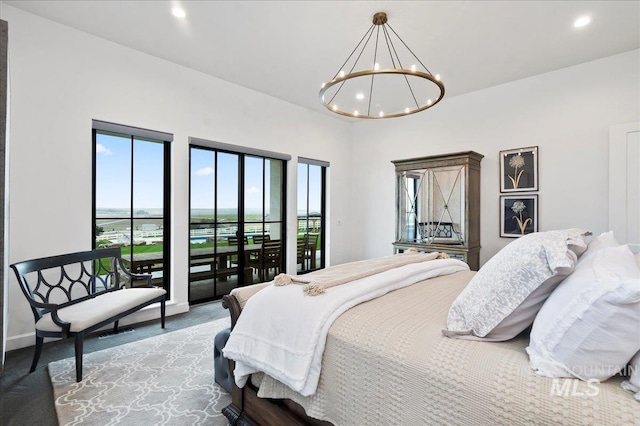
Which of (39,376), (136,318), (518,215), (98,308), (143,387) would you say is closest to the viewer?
(143,387)

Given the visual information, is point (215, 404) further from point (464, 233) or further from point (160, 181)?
point (464, 233)

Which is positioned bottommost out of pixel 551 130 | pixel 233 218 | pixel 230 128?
pixel 233 218

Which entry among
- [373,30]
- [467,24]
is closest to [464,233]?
[467,24]

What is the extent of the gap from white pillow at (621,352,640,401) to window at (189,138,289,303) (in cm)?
400

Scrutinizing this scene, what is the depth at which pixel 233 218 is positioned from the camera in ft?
14.3

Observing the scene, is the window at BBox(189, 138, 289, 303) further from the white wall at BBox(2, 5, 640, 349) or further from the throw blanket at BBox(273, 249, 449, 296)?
the throw blanket at BBox(273, 249, 449, 296)

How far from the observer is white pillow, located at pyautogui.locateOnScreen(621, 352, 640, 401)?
30.9 inches

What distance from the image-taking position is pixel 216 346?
2.00 metres

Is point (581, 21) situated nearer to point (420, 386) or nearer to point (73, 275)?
point (420, 386)

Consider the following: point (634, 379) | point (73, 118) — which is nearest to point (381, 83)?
point (73, 118)

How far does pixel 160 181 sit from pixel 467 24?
3698mm

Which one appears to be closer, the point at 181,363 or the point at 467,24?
the point at 181,363

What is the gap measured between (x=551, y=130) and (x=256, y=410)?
443 centimetres

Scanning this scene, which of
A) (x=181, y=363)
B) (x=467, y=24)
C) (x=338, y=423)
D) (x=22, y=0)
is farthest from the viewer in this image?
(x=467, y=24)
